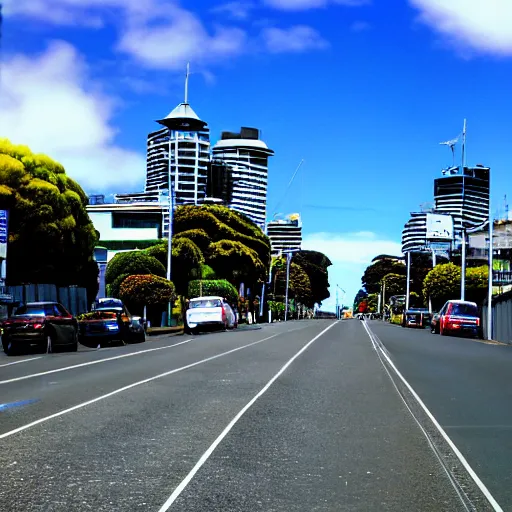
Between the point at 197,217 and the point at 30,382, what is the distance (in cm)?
6288

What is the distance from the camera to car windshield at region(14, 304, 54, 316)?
28.8 m

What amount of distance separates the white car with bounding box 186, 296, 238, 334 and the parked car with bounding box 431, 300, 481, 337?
1293cm

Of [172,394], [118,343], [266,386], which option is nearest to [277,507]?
[172,394]

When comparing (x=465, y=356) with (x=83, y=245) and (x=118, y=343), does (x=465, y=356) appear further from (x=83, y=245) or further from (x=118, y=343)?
(x=83, y=245)

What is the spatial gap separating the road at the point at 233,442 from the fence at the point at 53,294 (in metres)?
18.7

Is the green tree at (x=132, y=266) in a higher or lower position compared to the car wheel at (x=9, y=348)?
higher

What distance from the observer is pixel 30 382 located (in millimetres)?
18375

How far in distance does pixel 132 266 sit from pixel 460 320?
24026mm

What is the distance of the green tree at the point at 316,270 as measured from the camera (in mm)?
170125

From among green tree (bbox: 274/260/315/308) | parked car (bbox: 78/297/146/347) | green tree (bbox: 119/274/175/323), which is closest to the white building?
green tree (bbox: 119/274/175/323)

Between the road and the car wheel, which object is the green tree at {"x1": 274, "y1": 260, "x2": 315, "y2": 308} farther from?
the road

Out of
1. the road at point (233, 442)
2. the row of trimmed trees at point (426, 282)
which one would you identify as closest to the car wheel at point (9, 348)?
the road at point (233, 442)

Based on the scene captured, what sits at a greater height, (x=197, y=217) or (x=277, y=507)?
(x=197, y=217)

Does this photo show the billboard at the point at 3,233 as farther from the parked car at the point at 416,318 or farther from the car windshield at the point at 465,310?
the parked car at the point at 416,318
